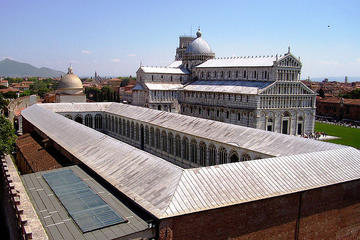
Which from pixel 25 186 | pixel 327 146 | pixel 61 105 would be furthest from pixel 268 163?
pixel 61 105

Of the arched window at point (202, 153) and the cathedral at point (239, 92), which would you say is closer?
the arched window at point (202, 153)

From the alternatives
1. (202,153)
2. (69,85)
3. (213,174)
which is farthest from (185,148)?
(69,85)

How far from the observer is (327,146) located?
23.5m

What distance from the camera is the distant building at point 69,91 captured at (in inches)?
2714

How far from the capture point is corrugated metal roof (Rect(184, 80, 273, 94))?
52.9 metres

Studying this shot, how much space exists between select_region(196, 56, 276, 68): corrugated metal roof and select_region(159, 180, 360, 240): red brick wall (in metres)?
36.1

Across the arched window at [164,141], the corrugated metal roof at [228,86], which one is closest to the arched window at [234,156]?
the arched window at [164,141]

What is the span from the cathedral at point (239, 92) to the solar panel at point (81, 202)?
120ft

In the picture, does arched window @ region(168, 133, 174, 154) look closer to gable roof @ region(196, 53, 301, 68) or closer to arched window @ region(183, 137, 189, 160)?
arched window @ region(183, 137, 189, 160)

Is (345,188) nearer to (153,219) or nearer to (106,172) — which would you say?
(153,219)

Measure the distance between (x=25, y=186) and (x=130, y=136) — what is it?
28.7 m

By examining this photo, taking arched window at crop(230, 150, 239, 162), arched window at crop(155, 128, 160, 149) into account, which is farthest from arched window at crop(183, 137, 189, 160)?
arched window at crop(230, 150, 239, 162)

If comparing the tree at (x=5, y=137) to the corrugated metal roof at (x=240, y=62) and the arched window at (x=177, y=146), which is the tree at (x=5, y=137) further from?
the corrugated metal roof at (x=240, y=62)

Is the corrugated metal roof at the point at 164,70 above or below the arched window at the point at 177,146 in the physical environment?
above
